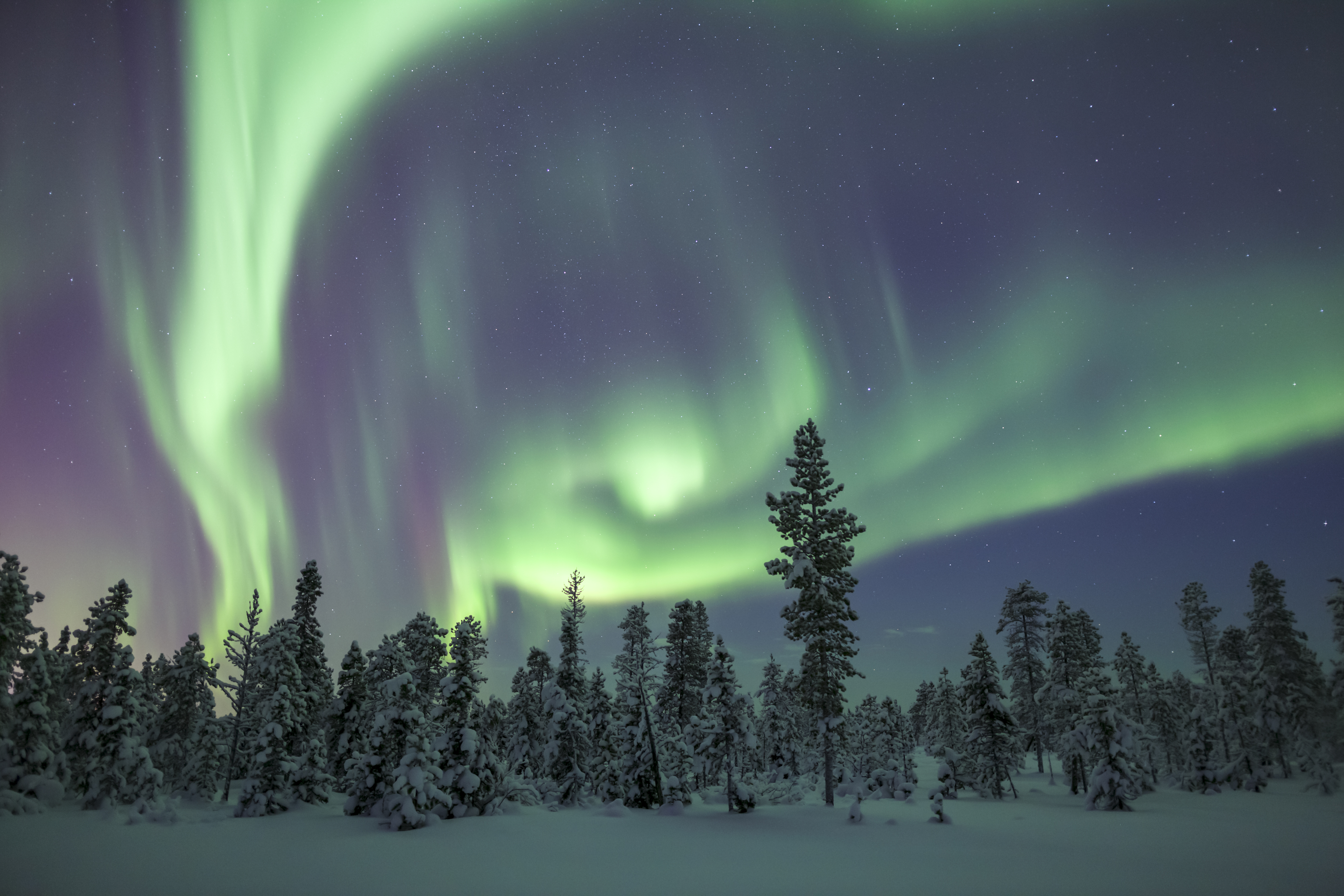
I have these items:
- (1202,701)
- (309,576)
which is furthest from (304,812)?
(1202,701)

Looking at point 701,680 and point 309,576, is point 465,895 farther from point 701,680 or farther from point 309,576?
point 701,680

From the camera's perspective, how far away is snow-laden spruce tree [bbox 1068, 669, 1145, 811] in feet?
111

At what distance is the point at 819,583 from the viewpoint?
32.4 m

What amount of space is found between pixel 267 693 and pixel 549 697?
17.9m

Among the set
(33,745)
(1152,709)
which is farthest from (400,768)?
(1152,709)

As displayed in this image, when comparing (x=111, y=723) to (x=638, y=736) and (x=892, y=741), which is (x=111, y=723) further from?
(x=892, y=741)

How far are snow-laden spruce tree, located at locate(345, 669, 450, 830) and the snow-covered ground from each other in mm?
1081

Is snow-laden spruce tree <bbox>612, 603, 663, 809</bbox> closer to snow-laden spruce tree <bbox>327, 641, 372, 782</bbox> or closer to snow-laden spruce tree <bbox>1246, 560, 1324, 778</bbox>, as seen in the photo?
snow-laden spruce tree <bbox>327, 641, 372, 782</bbox>

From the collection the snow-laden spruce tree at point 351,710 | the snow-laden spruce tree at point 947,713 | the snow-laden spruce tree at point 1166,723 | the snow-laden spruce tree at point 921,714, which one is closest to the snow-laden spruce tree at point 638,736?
the snow-laden spruce tree at point 351,710

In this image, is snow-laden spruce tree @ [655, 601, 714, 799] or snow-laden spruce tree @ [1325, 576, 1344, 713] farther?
snow-laden spruce tree @ [655, 601, 714, 799]

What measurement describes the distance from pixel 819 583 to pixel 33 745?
4218 cm

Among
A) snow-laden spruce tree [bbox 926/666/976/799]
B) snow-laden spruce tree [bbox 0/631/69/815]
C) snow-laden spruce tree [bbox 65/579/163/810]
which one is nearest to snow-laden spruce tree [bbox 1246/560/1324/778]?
snow-laden spruce tree [bbox 926/666/976/799]

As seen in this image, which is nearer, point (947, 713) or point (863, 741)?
point (947, 713)

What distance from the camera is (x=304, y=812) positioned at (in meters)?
33.3
